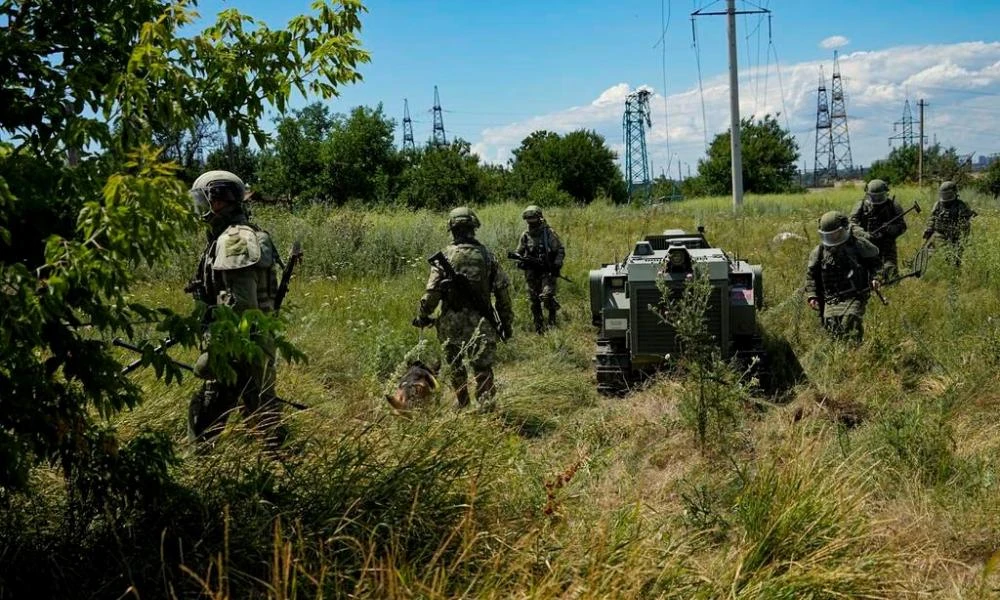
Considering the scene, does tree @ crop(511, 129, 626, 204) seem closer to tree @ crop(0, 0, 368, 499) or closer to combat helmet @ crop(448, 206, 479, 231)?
combat helmet @ crop(448, 206, 479, 231)

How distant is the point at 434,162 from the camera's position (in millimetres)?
36938

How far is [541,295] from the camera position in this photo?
9547 millimetres

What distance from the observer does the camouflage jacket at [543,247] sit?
969cm

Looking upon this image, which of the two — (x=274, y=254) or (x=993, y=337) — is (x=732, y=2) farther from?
(x=274, y=254)

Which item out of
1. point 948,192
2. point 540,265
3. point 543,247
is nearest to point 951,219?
point 948,192

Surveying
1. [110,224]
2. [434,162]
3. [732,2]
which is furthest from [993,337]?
[434,162]

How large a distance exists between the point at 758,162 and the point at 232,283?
160ft

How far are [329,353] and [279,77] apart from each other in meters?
4.38

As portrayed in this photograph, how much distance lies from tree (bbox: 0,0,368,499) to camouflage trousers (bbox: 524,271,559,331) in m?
6.85

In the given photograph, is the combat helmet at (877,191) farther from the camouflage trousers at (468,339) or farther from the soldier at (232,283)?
the soldier at (232,283)

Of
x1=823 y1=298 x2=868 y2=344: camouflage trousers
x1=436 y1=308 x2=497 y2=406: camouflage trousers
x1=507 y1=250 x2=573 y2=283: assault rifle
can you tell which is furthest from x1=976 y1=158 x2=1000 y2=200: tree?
x1=436 y1=308 x2=497 y2=406: camouflage trousers

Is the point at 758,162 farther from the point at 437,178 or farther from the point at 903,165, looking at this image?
the point at 437,178

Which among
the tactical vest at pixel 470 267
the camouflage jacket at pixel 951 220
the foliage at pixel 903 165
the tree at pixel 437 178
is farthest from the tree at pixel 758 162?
the tactical vest at pixel 470 267

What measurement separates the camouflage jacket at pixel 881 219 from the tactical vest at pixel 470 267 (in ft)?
18.3
